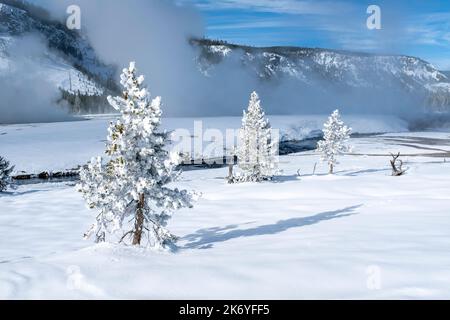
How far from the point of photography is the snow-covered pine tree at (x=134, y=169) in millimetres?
15906

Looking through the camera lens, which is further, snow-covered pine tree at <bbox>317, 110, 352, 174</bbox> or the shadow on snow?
snow-covered pine tree at <bbox>317, 110, 352, 174</bbox>

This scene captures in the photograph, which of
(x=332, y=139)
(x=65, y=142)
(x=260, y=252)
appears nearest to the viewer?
(x=260, y=252)

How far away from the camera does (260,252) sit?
14.2 m

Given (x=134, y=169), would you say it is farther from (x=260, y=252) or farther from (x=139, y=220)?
(x=260, y=252)

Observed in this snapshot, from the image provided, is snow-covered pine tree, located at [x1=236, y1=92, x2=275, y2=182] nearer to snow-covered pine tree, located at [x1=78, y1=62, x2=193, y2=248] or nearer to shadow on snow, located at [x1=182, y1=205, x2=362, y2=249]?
shadow on snow, located at [x1=182, y1=205, x2=362, y2=249]

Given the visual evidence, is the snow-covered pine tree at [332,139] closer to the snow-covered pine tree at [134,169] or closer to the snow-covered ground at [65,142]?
the snow-covered ground at [65,142]

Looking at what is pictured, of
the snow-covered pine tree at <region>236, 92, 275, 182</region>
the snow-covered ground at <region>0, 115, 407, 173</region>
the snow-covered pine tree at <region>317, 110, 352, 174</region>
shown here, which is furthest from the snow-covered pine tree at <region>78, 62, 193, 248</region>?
the snow-covered ground at <region>0, 115, 407, 173</region>

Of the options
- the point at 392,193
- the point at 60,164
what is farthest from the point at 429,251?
the point at 60,164

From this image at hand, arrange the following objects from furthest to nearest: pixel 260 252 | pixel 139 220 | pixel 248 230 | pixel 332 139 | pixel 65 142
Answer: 1. pixel 65 142
2. pixel 332 139
3. pixel 248 230
4. pixel 139 220
5. pixel 260 252

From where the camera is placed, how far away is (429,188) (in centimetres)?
3419

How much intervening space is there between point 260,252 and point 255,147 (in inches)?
1317

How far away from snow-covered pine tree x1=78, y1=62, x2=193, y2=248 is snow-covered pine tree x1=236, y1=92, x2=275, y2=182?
3084 cm

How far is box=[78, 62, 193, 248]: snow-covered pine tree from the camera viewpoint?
15906 mm

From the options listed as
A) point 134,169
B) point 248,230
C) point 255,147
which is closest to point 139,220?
point 134,169
